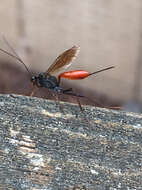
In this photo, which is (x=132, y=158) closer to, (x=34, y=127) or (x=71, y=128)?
(x=71, y=128)

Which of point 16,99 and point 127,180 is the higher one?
point 16,99

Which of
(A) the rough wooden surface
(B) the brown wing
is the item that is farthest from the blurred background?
(A) the rough wooden surface

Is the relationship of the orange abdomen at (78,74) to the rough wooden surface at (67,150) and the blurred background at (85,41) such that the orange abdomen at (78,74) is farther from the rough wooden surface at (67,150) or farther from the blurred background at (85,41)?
the blurred background at (85,41)

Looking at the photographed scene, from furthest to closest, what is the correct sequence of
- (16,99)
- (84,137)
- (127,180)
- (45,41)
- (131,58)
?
(45,41) → (131,58) → (16,99) → (84,137) → (127,180)

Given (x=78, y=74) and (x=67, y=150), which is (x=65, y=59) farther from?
(x=67, y=150)

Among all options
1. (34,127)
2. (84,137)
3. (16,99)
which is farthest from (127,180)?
(16,99)

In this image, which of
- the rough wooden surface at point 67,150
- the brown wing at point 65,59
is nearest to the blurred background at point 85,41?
the brown wing at point 65,59

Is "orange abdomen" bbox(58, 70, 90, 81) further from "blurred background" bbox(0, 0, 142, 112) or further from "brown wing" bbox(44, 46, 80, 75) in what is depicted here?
"blurred background" bbox(0, 0, 142, 112)
